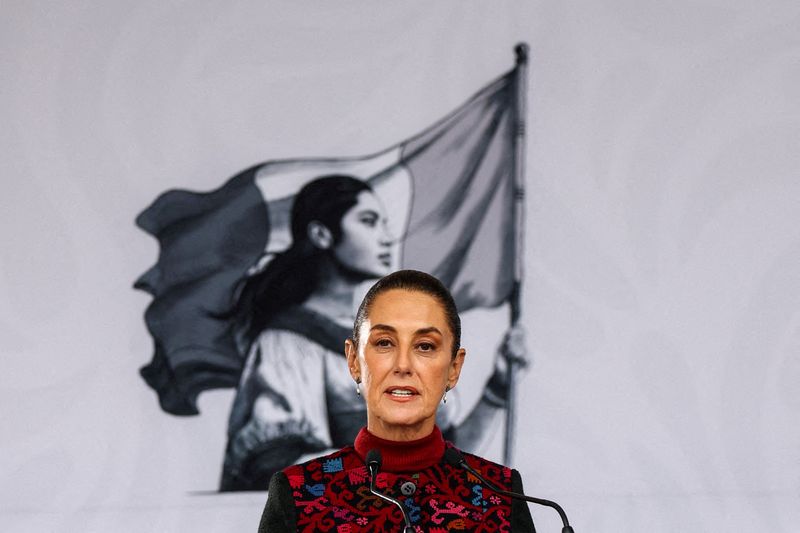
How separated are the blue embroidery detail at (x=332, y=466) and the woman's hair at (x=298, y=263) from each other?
169 centimetres

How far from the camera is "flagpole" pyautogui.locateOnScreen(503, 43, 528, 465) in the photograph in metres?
3.31

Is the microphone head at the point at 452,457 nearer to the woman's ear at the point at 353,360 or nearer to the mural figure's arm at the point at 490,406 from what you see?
the woman's ear at the point at 353,360

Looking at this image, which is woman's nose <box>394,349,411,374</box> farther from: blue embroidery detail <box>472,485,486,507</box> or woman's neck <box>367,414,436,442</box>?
blue embroidery detail <box>472,485,486,507</box>

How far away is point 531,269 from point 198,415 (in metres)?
1.06

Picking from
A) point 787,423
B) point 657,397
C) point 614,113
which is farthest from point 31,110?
point 787,423

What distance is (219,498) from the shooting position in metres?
3.22

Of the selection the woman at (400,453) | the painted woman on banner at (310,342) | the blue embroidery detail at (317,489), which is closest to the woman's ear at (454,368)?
the woman at (400,453)

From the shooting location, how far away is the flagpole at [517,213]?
331cm

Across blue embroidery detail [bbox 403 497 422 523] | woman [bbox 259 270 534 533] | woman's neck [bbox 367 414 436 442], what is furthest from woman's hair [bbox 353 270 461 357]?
blue embroidery detail [bbox 403 497 422 523]

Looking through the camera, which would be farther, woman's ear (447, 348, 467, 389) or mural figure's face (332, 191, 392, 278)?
mural figure's face (332, 191, 392, 278)

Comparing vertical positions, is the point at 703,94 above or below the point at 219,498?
above

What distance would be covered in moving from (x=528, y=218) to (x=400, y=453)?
1907 millimetres

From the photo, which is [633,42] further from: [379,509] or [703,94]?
[379,509]

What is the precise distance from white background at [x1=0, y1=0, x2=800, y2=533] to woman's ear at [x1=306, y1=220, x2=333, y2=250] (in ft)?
0.72
